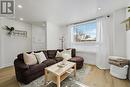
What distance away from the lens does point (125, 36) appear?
299 cm

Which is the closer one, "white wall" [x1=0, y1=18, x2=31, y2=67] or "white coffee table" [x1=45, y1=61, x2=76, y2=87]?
"white coffee table" [x1=45, y1=61, x2=76, y2=87]

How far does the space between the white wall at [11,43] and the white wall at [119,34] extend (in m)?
4.47

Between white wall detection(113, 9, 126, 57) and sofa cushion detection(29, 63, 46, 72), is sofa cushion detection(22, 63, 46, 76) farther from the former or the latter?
white wall detection(113, 9, 126, 57)

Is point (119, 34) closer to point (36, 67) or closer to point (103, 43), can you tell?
point (103, 43)

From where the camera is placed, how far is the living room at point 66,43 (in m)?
2.43

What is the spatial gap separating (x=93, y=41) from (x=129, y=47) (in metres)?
1.72

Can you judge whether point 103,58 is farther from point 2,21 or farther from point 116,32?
point 2,21

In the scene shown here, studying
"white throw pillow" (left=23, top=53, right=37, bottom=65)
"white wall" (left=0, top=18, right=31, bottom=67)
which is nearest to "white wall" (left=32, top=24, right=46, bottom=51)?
"white wall" (left=0, top=18, right=31, bottom=67)

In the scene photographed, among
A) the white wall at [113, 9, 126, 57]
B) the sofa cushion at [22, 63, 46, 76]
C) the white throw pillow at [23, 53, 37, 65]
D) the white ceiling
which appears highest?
the white ceiling

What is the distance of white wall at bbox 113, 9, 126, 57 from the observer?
3020mm

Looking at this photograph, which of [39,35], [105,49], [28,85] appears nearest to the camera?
[28,85]

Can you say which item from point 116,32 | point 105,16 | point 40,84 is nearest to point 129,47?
point 116,32

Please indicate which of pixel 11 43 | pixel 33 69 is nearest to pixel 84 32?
pixel 33 69

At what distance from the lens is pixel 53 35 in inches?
195
